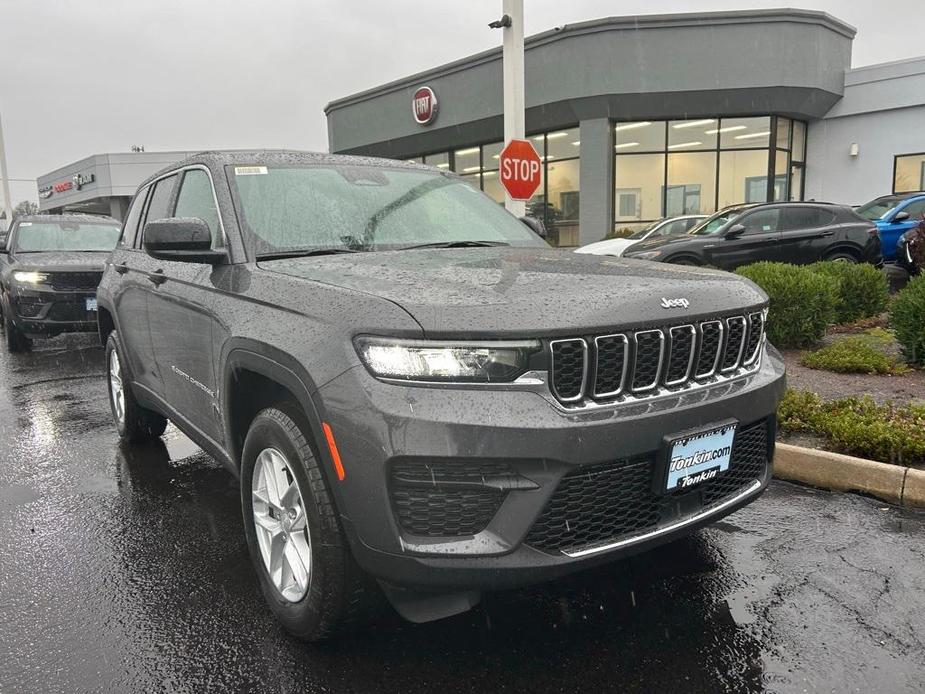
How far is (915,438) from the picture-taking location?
164 inches

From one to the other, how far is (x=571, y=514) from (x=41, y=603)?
7.60 feet

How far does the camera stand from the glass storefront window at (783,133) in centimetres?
2266

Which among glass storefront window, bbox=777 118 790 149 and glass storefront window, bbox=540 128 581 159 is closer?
glass storefront window, bbox=777 118 790 149

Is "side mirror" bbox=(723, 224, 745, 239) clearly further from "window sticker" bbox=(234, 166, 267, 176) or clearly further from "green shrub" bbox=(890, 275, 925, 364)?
"window sticker" bbox=(234, 166, 267, 176)

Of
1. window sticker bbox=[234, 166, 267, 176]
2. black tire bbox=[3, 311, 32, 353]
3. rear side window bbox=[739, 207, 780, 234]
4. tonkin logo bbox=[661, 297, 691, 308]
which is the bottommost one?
black tire bbox=[3, 311, 32, 353]

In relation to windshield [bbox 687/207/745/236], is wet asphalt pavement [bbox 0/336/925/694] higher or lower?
lower

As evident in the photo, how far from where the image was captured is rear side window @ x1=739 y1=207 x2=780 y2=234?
12.8m

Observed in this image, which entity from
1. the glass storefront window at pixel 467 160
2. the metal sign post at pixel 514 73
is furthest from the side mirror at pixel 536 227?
the glass storefront window at pixel 467 160

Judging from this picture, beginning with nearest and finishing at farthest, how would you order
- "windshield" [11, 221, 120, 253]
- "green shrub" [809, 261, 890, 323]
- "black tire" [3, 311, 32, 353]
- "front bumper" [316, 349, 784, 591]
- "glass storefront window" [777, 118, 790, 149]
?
"front bumper" [316, 349, 784, 591], "green shrub" [809, 261, 890, 323], "black tire" [3, 311, 32, 353], "windshield" [11, 221, 120, 253], "glass storefront window" [777, 118, 790, 149]

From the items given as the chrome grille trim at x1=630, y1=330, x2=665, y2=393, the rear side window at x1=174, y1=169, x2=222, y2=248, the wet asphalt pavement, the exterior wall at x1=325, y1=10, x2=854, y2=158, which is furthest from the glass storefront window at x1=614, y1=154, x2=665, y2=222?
the chrome grille trim at x1=630, y1=330, x2=665, y2=393

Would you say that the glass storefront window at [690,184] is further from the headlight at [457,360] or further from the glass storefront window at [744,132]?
the headlight at [457,360]

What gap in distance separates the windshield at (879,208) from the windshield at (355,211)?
560 inches

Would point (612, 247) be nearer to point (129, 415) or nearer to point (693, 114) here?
point (693, 114)

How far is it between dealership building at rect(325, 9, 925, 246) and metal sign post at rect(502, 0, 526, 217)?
38.7 feet
